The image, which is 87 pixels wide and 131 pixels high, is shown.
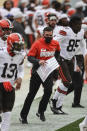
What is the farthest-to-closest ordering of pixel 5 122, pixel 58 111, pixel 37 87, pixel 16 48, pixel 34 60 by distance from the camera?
pixel 58 111 < pixel 37 87 < pixel 34 60 < pixel 16 48 < pixel 5 122

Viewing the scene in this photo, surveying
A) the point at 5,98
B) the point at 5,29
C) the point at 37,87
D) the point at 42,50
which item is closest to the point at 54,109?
the point at 37,87

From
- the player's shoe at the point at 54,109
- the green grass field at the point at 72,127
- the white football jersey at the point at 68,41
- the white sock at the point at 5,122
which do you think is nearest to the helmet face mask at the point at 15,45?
the white sock at the point at 5,122

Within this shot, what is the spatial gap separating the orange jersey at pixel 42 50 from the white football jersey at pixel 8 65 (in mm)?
928

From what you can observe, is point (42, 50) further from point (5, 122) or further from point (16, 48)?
point (5, 122)

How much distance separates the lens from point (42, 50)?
9445mm

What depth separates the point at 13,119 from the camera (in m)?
9.95

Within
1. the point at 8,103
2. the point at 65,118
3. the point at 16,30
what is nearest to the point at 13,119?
the point at 65,118

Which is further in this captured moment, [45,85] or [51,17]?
[51,17]

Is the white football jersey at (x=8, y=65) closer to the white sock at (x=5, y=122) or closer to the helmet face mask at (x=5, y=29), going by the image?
the white sock at (x=5, y=122)

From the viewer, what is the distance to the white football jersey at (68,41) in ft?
34.5

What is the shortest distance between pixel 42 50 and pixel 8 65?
1169 millimetres

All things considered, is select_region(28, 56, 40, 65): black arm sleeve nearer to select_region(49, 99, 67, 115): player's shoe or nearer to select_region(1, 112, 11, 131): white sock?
select_region(1, 112, 11, 131): white sock

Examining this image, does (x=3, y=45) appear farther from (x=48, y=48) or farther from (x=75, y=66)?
(x=75, y=66)

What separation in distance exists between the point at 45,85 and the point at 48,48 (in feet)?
2.02
